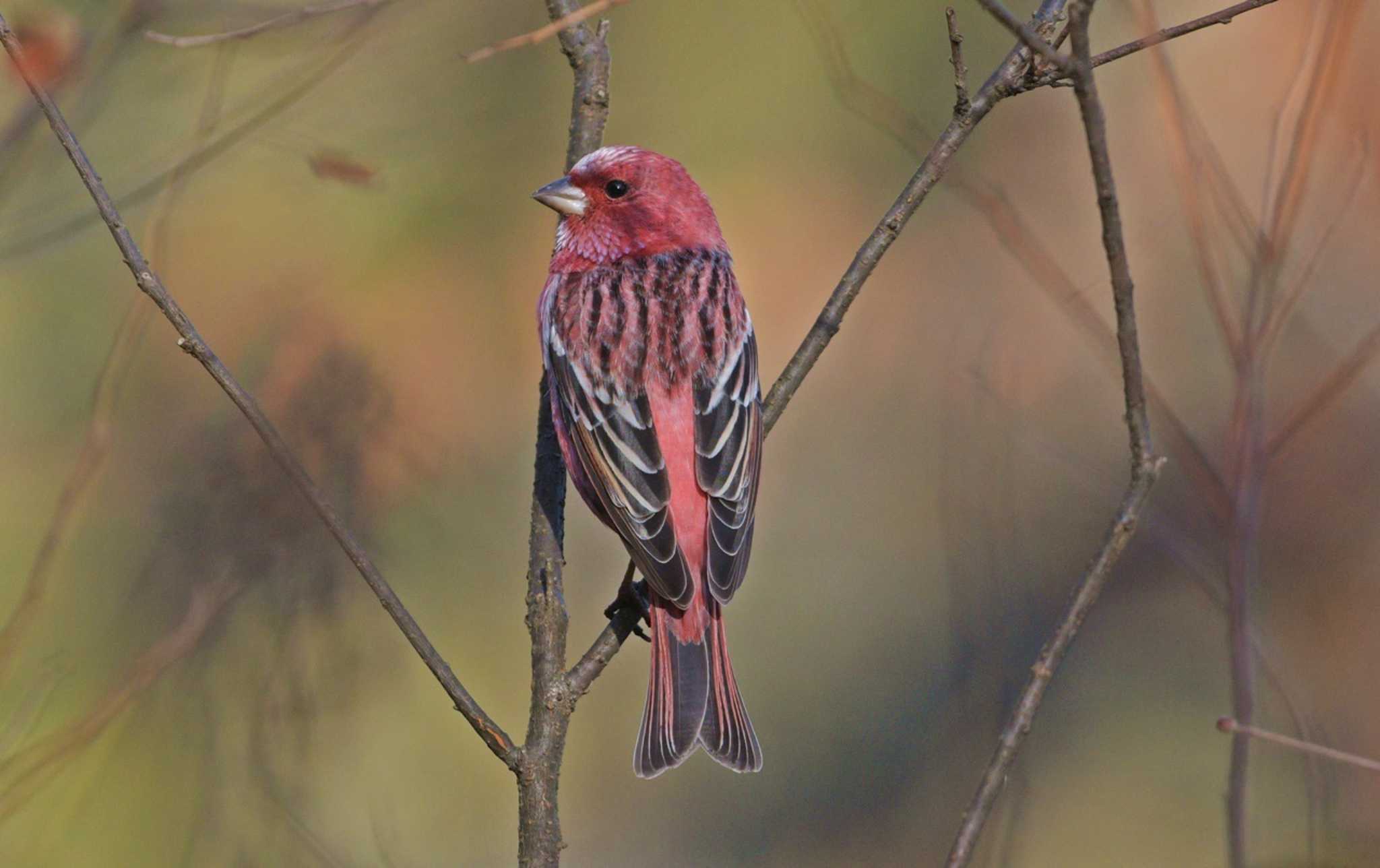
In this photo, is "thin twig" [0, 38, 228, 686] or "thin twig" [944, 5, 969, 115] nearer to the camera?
"thin twig" [944, 5, 969, 115]

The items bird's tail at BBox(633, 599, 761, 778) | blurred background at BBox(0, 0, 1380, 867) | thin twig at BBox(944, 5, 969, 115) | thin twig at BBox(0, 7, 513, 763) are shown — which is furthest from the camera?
blurred background at BBox(0, 0, 1380, 867)

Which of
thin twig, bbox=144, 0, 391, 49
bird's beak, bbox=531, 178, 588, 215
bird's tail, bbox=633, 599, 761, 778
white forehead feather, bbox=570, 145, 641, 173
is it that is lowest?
bird's tail, bbox=633, 599, 761, 778

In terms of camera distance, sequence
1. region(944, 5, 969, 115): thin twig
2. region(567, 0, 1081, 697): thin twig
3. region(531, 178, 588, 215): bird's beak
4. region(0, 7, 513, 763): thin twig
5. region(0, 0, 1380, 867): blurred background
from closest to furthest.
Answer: region(0, 7, 513, 763): thin twig → region(944, 5, 969, 115): thin twig → region(567, 0, 1081, 697): thin twig → region(531, 178, 588, 215): bird's beak → region(0, 0, 1380, 867): blurred background

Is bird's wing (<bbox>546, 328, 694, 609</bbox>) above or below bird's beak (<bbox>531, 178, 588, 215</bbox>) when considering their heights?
below

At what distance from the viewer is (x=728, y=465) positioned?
3.69 m

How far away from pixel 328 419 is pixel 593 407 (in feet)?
3.96

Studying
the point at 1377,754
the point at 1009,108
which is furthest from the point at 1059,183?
the point at 1377,754

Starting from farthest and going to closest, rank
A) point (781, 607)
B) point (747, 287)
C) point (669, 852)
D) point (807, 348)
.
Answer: point (747, 287)
point (781, 607)
point (669, 852)
point (807, 348)

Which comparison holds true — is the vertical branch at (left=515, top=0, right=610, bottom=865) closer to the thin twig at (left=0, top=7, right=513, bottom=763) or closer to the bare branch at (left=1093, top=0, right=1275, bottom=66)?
the thin twig at (left=0, top=7, right=513, bottom=763)

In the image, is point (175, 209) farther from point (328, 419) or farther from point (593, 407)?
point (593, 407)

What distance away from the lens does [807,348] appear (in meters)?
3.37

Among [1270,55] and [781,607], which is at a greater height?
[1270,55]

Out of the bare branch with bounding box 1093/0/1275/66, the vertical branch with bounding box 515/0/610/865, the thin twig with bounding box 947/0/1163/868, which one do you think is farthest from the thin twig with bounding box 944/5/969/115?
the vertical branch with bounding box 515/0/610/865

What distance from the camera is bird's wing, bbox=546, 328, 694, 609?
3.51 meters
